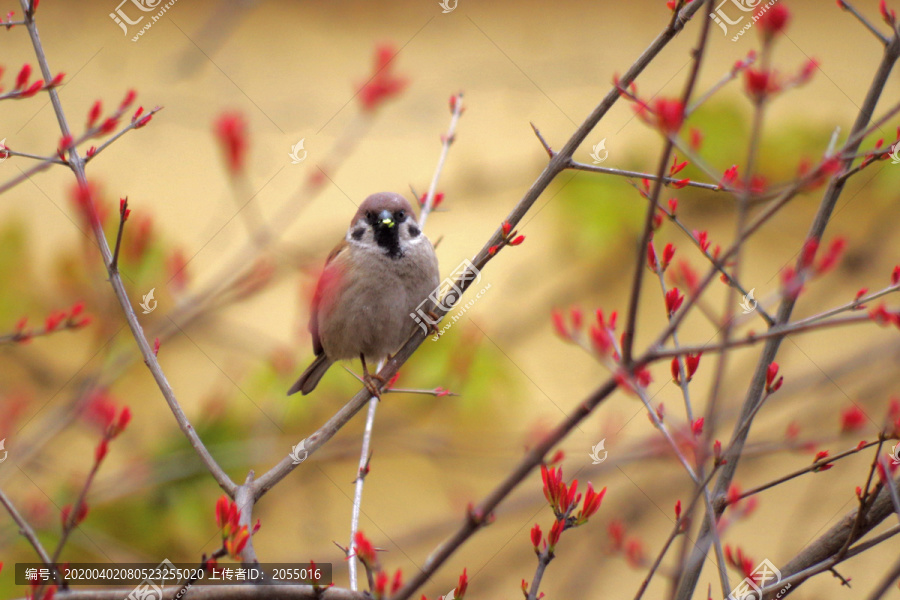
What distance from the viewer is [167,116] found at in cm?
408

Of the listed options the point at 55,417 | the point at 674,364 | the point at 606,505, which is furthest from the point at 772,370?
the point at 606,505

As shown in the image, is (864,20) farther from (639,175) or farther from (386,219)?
(386,219)

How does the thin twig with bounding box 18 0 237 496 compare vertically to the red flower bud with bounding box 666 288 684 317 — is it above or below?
above

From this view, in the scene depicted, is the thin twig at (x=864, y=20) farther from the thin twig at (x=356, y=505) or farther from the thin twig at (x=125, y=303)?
the thin twig at (x=125, y=303)

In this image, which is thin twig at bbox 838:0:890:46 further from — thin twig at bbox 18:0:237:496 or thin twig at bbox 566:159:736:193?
thin twig at bbox 18:0:237:496

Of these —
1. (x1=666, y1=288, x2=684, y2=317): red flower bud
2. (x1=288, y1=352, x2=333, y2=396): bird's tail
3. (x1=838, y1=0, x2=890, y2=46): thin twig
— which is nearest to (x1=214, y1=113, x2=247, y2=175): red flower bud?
(x1=666, y1=288, x2=684, y2=317): red flower bud

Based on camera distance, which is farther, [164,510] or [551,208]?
[551,208]

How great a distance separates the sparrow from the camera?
2.77 meters

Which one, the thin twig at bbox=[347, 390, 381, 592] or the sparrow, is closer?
the thin twig at bbox=[347, 390, 381, 592]

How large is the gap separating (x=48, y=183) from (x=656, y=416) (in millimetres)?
3803

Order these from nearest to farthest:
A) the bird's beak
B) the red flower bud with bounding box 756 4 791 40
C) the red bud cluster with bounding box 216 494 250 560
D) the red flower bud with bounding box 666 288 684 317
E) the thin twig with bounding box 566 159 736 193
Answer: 1. the red flower bud with bounding box 756 4 791 40
2. the red bud cluster with bounding box 216 494 250 560
3. the red flower bud with bounding box 666 288 684 317
4. the thin twig with bounding box 566 159 736 193
5. the bird's beak

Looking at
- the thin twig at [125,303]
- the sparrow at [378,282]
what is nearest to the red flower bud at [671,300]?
the thin twig at [125,303]

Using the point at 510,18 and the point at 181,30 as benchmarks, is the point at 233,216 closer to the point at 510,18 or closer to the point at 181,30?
the point at 181,30

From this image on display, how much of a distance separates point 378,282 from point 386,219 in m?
0.25
